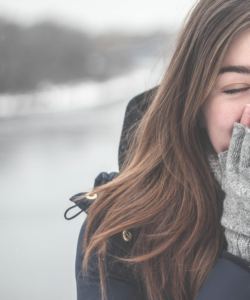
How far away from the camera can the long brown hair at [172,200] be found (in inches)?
32.3

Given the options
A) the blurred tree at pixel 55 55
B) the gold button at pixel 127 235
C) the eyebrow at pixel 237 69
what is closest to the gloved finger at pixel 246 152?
the eyebrow at pixel 237 69

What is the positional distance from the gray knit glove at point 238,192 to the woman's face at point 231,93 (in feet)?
0.10

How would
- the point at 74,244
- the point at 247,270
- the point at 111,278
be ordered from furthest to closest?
the point at 74,244 → the point at 111,278 → the point at 247,270

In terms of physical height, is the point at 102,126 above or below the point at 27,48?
below

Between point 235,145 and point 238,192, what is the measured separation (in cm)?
11

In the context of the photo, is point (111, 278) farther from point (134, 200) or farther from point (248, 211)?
point (248, 211)

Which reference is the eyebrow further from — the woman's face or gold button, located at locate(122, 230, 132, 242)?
gold button, located at locate(122, 230, 132, 242)

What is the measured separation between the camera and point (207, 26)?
30.0 inches

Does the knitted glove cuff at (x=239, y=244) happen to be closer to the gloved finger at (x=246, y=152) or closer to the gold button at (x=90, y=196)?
the gloved finger at (x=246, y=152)

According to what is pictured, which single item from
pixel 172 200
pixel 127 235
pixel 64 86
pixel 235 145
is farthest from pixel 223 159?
pixel 64 86

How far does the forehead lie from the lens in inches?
28.1

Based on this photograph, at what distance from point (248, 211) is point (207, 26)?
405 mm

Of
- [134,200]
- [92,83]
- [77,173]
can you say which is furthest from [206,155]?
[92,83]

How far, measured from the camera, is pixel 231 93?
74 cm
